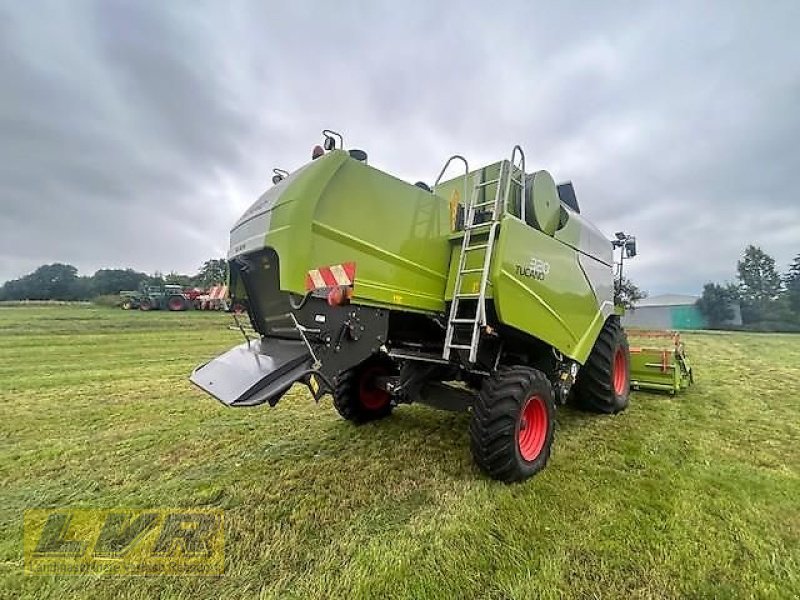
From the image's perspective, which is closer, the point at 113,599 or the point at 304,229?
the point at 113,599

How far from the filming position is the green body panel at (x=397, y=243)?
2836 millimetres

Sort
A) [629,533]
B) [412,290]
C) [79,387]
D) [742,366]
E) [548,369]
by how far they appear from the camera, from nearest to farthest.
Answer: [629,533] < [412,290] < [548,369] < [79,387] < [742,366]

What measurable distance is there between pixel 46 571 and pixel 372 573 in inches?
66.0

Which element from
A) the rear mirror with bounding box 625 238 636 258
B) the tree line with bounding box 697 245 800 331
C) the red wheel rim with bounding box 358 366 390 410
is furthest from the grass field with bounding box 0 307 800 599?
the tree line with bounding box 697 245 800 331

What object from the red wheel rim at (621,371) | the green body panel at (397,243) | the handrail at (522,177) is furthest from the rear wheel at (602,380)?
the handrail at (522,177)

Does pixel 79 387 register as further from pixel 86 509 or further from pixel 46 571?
pixel 46 571

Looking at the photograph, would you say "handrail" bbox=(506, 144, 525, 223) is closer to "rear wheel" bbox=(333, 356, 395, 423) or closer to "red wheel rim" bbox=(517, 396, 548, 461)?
"red wheel rim" bbox=(517, 396, 548, 461)

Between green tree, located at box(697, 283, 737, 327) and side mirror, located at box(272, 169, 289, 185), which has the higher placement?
green tree, located at box(697, 283, 737, 327)

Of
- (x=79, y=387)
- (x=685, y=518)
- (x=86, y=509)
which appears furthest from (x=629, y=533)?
(x=79, y=387)

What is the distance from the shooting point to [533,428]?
3.51 metres

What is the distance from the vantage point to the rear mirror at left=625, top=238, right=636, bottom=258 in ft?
20.6

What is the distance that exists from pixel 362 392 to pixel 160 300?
25572 millimetres

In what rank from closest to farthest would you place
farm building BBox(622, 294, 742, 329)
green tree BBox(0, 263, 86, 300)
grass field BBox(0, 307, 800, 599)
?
grass field BBox(0, 307, 800, 599), farm building BBox(622, 294, 742, 329), green tree BBox(0, 263, 86, 300)

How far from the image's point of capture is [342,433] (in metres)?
4.30
